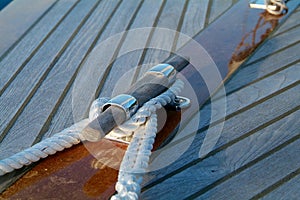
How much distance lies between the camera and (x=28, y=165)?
1.07 m

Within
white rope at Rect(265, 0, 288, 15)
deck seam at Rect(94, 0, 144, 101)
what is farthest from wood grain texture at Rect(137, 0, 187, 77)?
white rope at Rect(265, 0, 288, 15)

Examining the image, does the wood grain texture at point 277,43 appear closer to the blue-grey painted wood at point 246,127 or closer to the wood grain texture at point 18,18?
the blue-grey painted wood at point 246,127

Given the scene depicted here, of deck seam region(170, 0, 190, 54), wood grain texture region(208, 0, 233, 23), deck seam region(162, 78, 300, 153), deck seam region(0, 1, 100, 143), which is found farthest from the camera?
wood grain texture region(208, 0, 233, 23)

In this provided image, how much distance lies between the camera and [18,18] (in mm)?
2031

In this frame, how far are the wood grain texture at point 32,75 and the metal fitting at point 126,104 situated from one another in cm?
32

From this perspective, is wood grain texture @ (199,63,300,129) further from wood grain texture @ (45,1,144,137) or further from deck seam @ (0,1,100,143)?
deck seam @ (0,1,100,143)

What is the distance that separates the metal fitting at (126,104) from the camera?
105cm

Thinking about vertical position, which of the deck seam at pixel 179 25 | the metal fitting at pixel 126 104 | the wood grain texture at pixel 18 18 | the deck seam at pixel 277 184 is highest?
the wood grain texture at pixel 18 18

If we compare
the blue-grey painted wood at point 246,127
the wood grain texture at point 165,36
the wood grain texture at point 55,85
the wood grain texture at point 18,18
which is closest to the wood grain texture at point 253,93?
the blue-grey painted wood at point 246,127

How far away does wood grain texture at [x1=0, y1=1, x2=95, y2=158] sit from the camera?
1.31 meters

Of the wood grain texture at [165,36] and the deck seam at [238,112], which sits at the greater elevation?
the wood grain texture at [165,36]

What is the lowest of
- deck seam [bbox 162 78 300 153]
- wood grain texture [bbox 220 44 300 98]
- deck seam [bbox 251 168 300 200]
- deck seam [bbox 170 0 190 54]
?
deck seam [bbox 251 168 300 200]

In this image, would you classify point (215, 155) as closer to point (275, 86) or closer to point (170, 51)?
point (275, 86)

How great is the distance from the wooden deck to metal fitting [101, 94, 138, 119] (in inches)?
6.0
